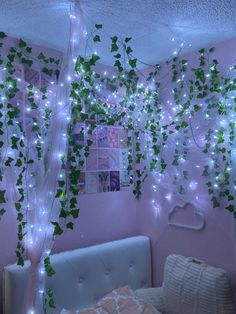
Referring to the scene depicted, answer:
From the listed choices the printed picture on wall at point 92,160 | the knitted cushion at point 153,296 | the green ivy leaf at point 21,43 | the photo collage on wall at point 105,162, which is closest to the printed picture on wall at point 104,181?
the photo collage on wall at point 105,162

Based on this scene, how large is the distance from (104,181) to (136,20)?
141 centimetres

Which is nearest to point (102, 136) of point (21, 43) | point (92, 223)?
point (92, 223)

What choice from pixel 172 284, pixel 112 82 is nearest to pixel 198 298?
pixel 172 284

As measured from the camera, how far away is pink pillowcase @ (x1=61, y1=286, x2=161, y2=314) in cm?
225

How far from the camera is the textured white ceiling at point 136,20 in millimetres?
1891

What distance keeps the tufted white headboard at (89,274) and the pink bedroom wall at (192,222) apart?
146 mm

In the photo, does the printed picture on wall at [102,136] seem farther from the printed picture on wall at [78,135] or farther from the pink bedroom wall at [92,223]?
the pink bedroom wall at [92,223]

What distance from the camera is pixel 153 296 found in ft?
8.47

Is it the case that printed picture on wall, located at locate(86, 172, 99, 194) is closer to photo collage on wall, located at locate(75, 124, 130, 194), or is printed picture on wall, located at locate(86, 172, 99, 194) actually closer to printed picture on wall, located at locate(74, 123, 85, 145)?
photo collage on wall, located at locate(75, 124, 130, 194)

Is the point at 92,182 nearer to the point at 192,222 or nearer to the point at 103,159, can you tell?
the point at 103,159

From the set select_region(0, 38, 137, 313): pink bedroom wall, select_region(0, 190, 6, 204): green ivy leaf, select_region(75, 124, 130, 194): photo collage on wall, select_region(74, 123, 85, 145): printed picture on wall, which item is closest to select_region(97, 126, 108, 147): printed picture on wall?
select_region(75, 124, 130, 194): photo collage on wall

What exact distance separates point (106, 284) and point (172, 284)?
0.56 m

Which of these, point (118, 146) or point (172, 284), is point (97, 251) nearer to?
point (172, 284)

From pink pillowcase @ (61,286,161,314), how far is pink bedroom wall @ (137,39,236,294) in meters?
0.62
